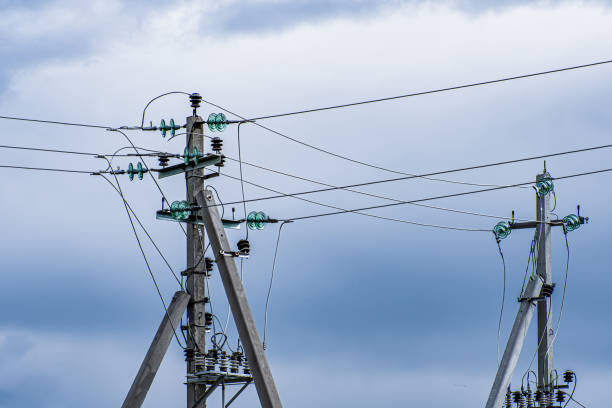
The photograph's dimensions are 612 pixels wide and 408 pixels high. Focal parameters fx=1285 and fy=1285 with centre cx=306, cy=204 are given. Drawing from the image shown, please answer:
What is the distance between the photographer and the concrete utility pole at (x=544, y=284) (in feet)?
79.2

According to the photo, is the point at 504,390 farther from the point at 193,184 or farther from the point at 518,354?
the point at 193,184

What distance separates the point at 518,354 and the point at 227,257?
242 inches

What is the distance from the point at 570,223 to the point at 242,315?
25.9ft

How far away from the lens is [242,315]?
2016 centimetres

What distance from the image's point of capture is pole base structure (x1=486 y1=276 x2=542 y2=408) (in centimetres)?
2275

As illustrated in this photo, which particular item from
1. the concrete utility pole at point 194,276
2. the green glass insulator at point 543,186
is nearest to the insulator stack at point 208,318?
the concrete utility pole at point 194,276

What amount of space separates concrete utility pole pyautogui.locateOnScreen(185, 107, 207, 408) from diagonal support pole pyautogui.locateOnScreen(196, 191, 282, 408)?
194cm

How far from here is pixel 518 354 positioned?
2331 cm

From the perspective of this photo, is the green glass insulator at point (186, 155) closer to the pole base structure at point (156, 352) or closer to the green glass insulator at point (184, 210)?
the green glass insulator at point (184, 210)

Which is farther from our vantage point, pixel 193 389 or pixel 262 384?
pixel 193 389

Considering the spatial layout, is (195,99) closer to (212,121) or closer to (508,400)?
(212,121)

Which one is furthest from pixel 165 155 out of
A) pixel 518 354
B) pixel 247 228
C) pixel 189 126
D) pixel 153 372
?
pixel 518 354

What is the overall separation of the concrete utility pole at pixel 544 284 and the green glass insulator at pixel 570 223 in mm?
380

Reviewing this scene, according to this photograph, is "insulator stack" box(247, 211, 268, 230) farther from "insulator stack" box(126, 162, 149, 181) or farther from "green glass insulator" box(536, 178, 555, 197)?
"green glass insulator" box(536, 178, 555, 197)
